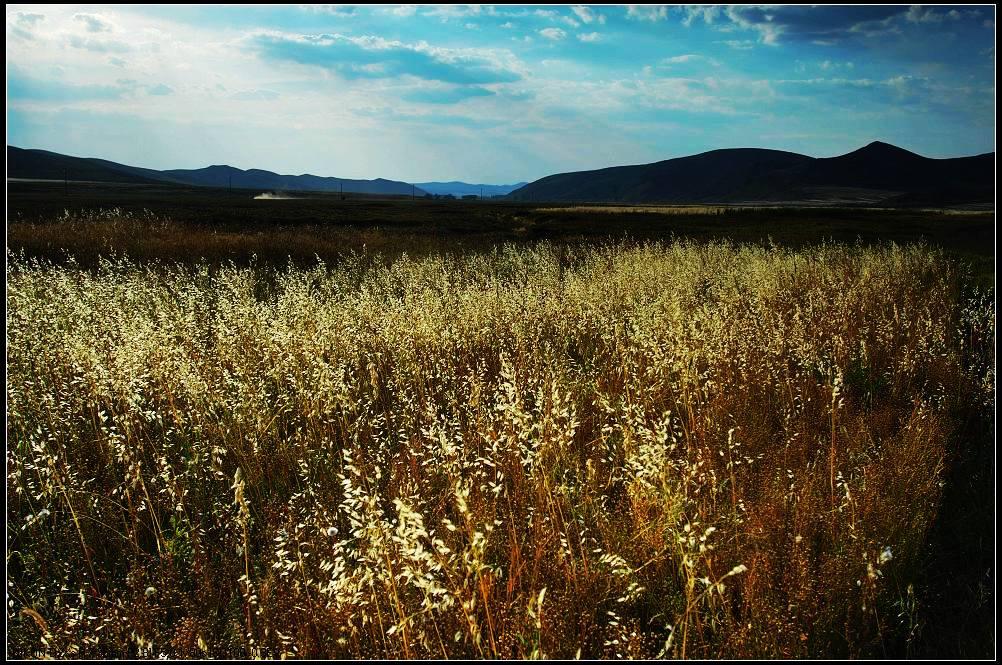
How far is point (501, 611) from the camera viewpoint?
7.43ft

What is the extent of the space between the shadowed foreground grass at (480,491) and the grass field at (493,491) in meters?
0.03

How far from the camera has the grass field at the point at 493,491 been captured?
7.35ft

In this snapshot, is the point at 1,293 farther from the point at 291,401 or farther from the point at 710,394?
the point at 710,394

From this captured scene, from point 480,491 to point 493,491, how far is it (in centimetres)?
15

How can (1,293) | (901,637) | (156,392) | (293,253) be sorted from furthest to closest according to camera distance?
1. (293,253)
2. (156,392)
3. (1,293)
4. (901,637)

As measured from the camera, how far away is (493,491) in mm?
2939

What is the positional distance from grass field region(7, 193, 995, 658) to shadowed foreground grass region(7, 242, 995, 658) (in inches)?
1.0

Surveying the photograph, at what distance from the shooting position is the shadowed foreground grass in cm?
223

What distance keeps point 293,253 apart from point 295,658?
1710 cm

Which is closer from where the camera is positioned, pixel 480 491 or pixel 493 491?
pixel 480 491

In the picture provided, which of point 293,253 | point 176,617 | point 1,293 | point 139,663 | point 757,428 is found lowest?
point 176,617

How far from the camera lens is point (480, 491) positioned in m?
2.81

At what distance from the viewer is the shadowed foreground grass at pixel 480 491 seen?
7.32ft

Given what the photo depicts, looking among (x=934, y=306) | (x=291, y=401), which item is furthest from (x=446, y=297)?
(x=934, y=306)
